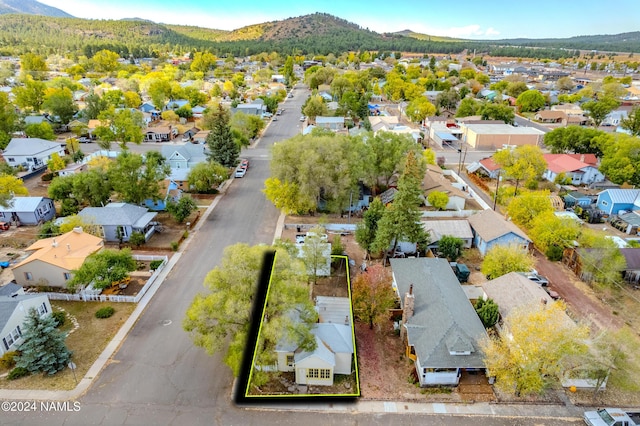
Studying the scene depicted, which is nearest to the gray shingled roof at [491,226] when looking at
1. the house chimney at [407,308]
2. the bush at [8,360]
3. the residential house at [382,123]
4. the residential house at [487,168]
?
the house chimney at [407,308]

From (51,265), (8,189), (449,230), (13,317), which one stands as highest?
(8,189)

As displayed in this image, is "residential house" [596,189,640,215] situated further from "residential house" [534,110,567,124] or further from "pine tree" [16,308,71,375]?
"residential house" [534,110,567,124]

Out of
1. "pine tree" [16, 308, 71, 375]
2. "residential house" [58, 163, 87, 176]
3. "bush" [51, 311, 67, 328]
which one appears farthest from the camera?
"residential house" [58, 163, 87, 176]

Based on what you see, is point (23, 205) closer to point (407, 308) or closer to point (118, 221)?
point (118, 221)

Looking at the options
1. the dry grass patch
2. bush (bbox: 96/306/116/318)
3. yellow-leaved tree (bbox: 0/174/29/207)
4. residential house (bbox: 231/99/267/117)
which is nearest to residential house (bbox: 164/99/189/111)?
residential house (bbox: 231/99/267/117)

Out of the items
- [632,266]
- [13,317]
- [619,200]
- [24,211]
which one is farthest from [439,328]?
[24,211]

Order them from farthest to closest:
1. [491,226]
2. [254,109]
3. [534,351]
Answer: [254,109] < [491,226] < [534,351]
